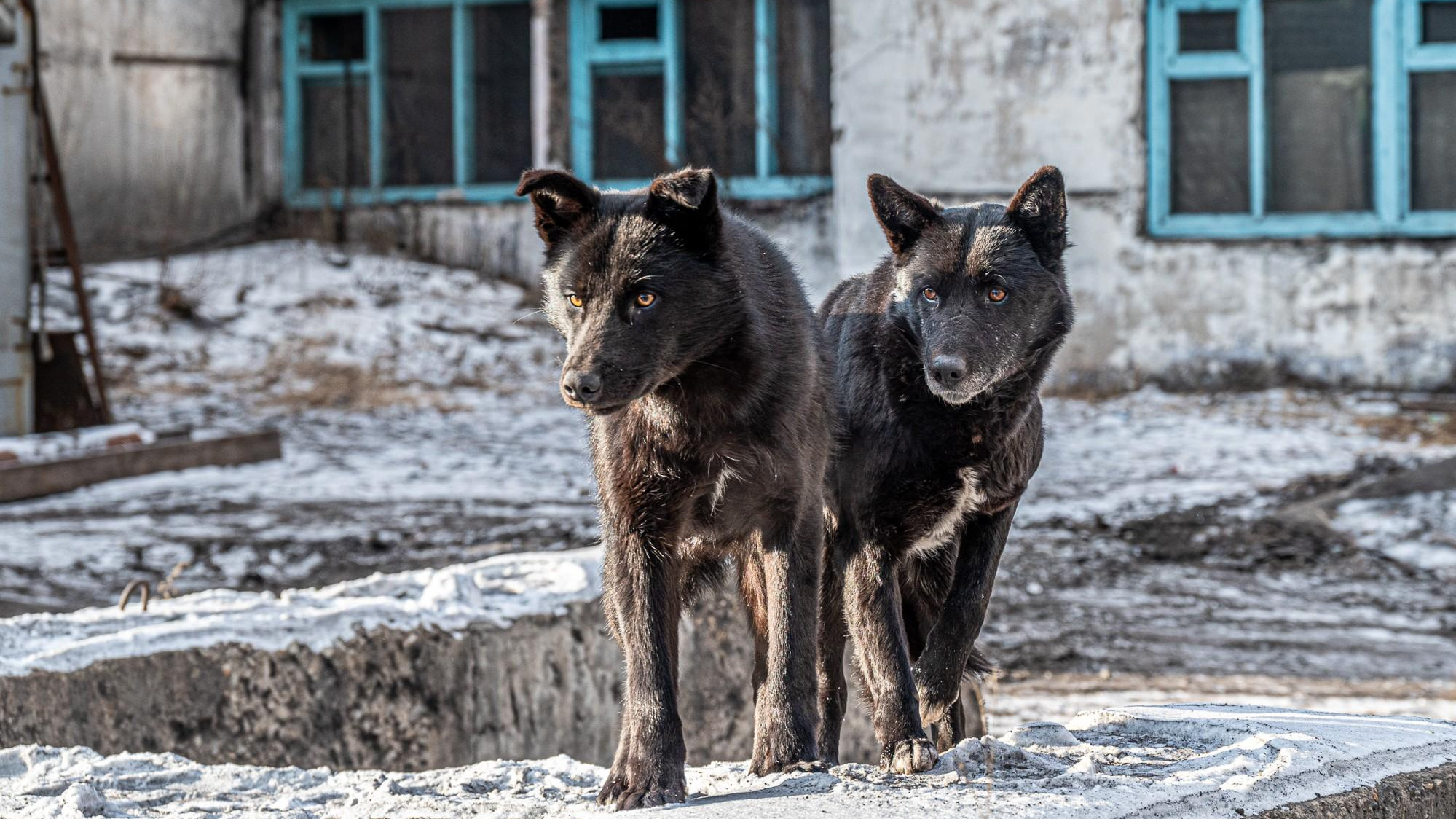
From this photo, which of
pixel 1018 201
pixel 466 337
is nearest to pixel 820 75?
pixel 466 337

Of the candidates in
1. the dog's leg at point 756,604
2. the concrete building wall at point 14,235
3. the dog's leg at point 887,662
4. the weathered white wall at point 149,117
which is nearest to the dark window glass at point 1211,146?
the concrete building wall at point 14,235

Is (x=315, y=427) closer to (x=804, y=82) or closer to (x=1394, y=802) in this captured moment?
(x=804, y=82)

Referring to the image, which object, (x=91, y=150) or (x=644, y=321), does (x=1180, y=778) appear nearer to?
(x=644, y=321)

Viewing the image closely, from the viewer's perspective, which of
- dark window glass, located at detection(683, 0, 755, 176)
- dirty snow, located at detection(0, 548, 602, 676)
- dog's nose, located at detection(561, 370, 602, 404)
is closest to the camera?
dog's nose, located at detection(561, 370, 602, 404)

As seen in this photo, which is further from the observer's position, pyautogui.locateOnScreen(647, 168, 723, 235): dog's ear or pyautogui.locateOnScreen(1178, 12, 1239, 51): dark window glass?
pyautogui.locateOnScreen(1178, 12, 1239, 51): dark window glass

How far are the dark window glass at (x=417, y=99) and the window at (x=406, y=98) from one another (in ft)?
0.04

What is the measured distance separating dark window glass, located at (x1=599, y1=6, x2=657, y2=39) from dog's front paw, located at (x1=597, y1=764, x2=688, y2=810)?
1261cm

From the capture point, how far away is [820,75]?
13883mm

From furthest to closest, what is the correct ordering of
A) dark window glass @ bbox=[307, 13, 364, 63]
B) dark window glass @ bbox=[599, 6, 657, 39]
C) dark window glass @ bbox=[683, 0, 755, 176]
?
dark window glass @ bbox=[307, 13, 364, 63] < dark window glass @ bbox=[599, 6, 657, 39] < dark window glass @ bbox=[683, 0, 755, 176]

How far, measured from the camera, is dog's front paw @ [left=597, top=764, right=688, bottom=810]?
2.73 m

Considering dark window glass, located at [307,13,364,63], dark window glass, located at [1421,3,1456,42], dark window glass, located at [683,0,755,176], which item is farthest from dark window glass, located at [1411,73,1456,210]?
dark window glass, located at [307,13,364,63]

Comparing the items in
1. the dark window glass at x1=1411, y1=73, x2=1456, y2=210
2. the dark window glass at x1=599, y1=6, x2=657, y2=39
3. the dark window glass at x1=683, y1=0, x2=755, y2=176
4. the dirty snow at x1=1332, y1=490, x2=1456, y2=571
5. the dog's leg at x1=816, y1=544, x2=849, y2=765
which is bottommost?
the dirty snow at x1=1332, y1=490, x2=1456, y2=571

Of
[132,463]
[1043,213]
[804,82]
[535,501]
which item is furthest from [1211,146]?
[1043,213]

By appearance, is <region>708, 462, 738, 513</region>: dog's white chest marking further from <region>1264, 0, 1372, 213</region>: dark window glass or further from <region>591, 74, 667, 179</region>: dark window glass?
<region>591, 74, 667, 179</region>: dark window glass
